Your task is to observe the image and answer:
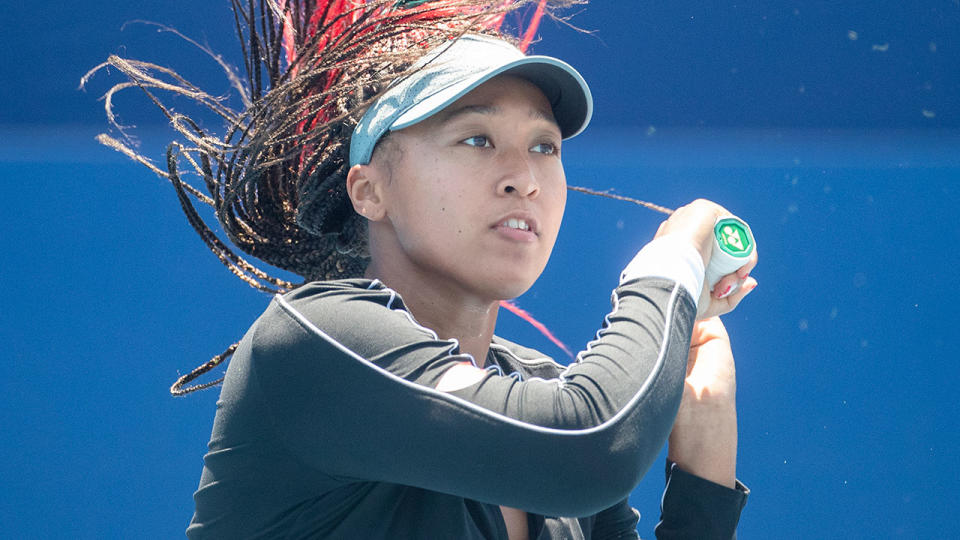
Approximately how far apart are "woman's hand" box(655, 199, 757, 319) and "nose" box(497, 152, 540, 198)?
127 mm

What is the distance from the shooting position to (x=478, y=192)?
88cm

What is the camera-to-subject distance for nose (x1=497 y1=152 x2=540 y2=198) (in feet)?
2.89

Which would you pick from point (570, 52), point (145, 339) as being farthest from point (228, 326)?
point (570, 52)

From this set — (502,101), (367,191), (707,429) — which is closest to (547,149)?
(502,101)

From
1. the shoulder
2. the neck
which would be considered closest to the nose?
the neck

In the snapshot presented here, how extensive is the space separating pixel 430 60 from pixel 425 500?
0.41m

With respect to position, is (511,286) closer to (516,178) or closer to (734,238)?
(516,178)

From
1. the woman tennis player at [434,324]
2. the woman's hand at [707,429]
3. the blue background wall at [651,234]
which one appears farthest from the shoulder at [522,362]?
the blue background wall at [651,234]

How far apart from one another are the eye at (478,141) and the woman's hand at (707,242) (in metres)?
0.18

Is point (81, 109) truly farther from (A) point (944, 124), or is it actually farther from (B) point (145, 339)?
(A) point (944, 124)

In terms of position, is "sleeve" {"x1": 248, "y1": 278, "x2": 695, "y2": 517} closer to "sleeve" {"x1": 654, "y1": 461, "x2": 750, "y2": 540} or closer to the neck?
the neck

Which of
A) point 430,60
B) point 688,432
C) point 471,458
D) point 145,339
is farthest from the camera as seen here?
point 145,339

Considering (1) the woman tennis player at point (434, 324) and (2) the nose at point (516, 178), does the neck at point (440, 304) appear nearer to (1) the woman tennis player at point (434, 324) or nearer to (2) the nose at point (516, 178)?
(1) the woman tennis player at point (434, 324)

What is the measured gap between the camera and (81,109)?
1.58m
